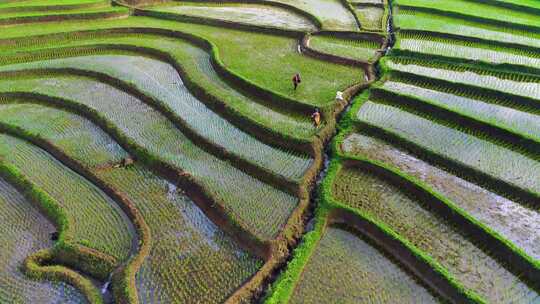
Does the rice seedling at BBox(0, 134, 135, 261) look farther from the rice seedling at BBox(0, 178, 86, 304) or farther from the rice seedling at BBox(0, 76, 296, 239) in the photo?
the rice seedling at BBox(0, 76, 296, 239)

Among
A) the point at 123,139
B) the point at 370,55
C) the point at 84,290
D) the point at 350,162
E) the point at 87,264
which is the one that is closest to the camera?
the point at 84,290

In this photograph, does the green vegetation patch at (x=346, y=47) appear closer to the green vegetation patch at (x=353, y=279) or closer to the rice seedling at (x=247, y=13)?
the rice seedling at (x=247, y=13)

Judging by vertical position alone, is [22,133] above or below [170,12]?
below

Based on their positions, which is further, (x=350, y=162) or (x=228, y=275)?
(x=350, y=162)

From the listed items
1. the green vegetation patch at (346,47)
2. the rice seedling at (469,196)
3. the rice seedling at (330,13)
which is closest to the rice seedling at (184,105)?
the rice seedling at (469,196)

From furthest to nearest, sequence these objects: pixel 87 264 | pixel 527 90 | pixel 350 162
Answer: pixel 527 90 < pixel 350 162 < pixel 87 264

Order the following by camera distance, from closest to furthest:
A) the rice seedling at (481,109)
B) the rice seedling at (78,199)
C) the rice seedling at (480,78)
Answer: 1. the rice seedling at (78,199)
2. the rice seedling at (481,109)
3. the rice seedling at (480,78)

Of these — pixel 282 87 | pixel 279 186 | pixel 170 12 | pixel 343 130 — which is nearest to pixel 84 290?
A: pixel 279 186

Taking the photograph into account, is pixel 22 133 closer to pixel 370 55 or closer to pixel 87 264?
pixel 87 264
